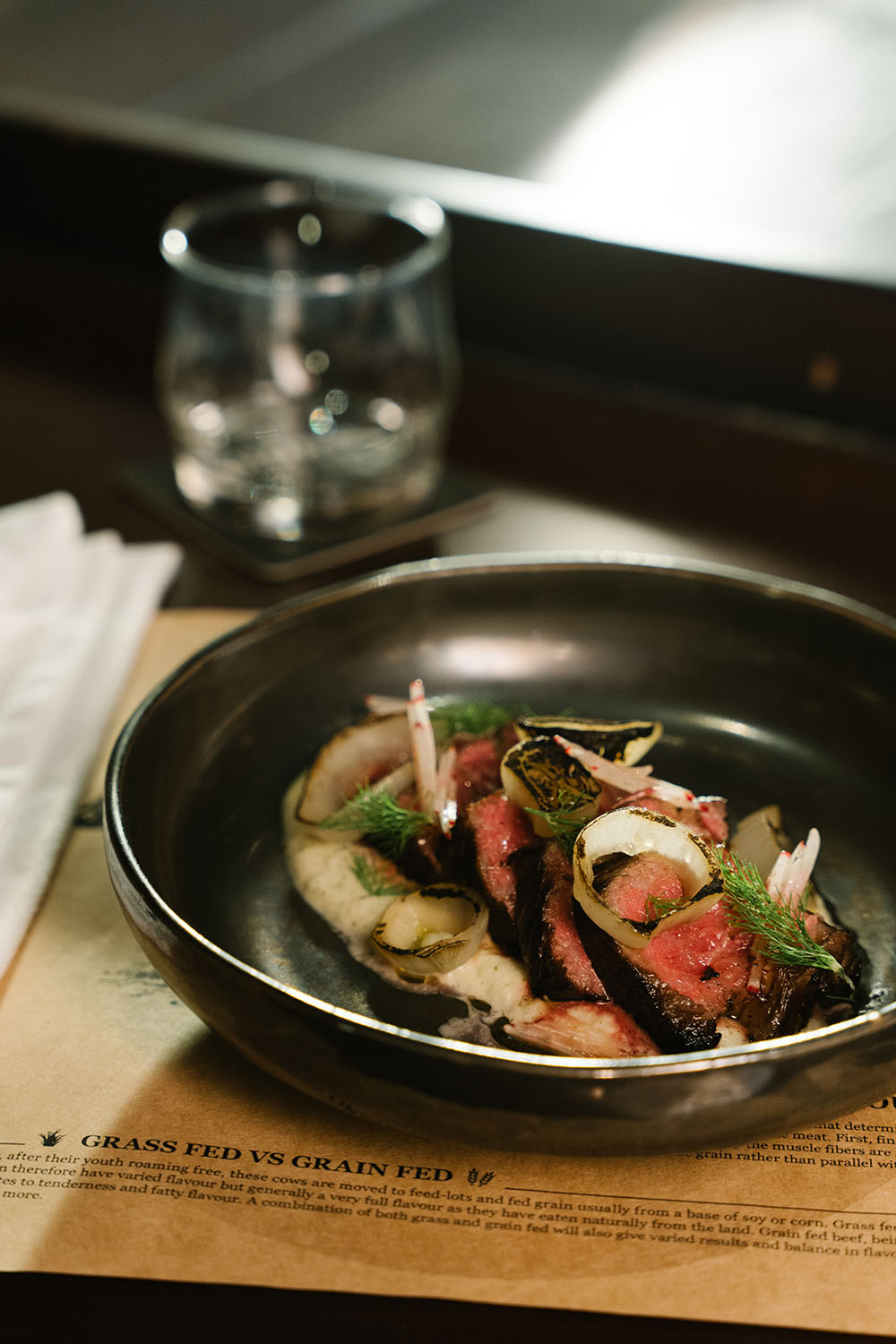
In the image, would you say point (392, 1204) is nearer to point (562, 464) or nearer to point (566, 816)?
point (566, 816)

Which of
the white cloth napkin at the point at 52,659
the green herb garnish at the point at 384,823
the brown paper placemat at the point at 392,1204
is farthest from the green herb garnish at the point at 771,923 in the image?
the white cloth napkin at the point at 52,659

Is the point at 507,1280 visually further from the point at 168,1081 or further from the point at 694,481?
the point at 694,481

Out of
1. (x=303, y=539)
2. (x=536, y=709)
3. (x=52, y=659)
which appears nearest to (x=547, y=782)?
(x=536, y=709)

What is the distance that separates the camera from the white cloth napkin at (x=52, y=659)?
3.58 ft

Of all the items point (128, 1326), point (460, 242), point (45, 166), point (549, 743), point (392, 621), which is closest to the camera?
point (128, 1326)

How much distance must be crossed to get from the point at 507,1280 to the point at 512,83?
217 cm

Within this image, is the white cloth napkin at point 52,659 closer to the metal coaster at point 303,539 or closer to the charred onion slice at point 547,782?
the metal coaster at point 303,539

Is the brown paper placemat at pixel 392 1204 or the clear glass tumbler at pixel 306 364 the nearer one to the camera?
the brown paper placemat at pixel 392 1204

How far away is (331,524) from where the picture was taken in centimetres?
166

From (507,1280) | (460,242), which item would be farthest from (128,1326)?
(460,242)

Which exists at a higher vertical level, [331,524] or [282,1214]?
[282,1214]

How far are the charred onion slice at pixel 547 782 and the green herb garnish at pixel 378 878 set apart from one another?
11 centimetres

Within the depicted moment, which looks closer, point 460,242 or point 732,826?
point 732,826

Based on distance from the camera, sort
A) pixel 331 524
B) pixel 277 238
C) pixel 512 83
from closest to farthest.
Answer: pixel 331 524 → pixel 277 238 → pixel 512 83
